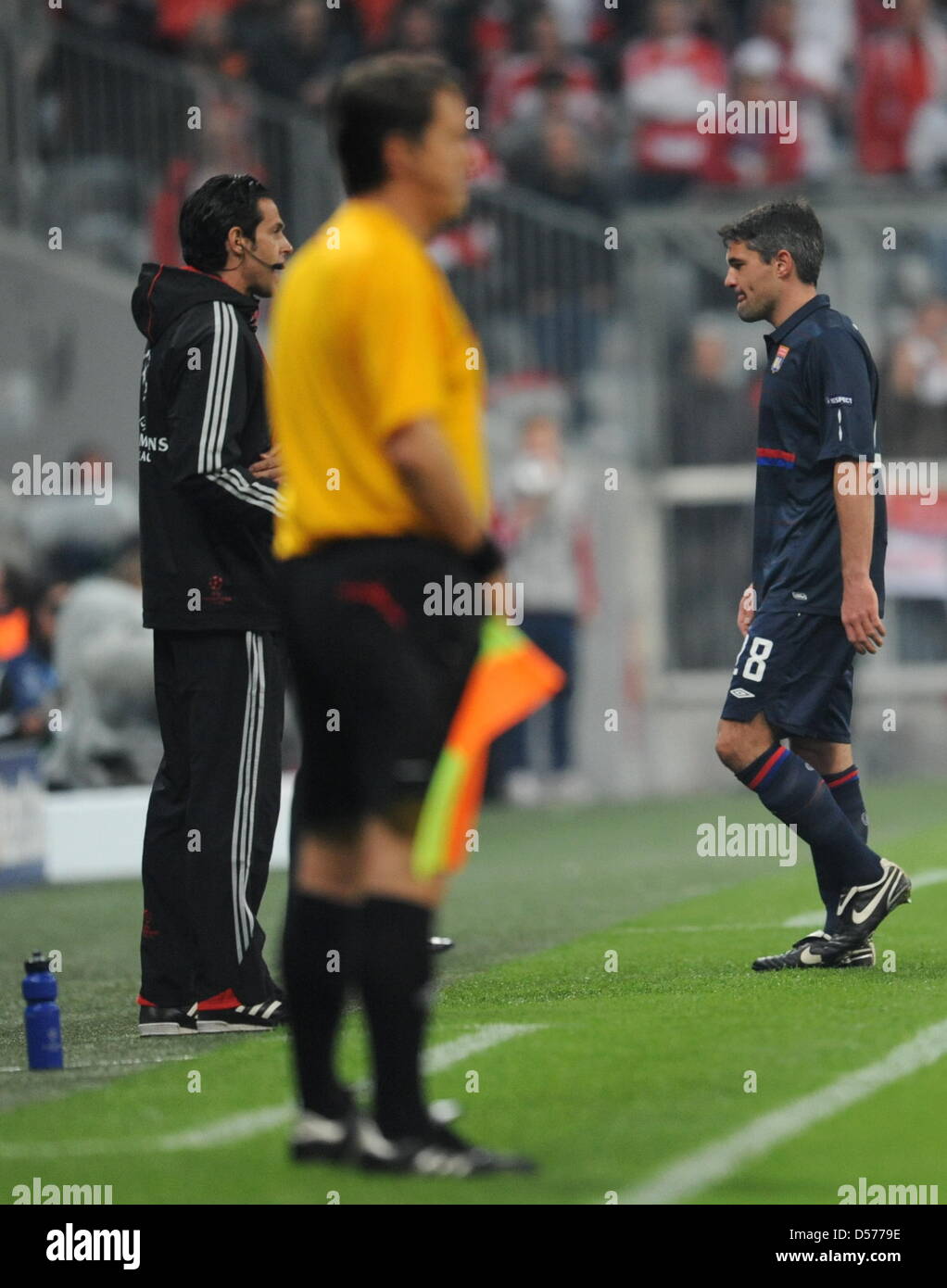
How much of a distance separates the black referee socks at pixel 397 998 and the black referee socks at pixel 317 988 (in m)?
0.18

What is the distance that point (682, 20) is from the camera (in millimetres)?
20172

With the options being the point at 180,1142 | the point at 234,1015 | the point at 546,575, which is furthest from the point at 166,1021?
the point at 546,575

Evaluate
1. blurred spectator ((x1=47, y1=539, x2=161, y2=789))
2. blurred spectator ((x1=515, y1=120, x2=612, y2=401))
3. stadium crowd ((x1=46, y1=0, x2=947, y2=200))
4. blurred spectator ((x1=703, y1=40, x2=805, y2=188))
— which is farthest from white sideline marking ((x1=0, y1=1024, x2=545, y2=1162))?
blurred spectator ((x1=703, y1=40, x2=805, y2=188))

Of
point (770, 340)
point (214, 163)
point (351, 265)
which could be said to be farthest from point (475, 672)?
point (214, 163)

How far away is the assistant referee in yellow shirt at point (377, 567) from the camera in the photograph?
4484 millimetres

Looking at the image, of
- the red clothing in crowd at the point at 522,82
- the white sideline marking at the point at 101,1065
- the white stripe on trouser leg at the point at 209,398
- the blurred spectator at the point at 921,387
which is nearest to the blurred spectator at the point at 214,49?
the red clothing in crowd at the point at 522,82

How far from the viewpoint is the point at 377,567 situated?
15.0 feet

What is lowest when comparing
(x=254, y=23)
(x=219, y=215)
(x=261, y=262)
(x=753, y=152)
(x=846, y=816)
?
(x=846, y=816)

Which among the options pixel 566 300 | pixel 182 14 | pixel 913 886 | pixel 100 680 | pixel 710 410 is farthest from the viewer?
pixel 182 14

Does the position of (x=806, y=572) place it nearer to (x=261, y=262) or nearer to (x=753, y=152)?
(x=261, y=262)

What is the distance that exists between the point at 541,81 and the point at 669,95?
106 centimetres

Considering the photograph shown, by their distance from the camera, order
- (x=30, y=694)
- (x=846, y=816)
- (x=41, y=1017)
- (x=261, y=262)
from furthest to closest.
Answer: (x=30, y=694), (x=846, y=816), (x=261, y=262), (x=41, y=1017)

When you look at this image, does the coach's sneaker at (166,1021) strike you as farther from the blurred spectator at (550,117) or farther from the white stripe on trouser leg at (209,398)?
the blurred spectator at (550,117)

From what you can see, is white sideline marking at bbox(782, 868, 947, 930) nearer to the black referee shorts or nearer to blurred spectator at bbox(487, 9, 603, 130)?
the black referee shorts
